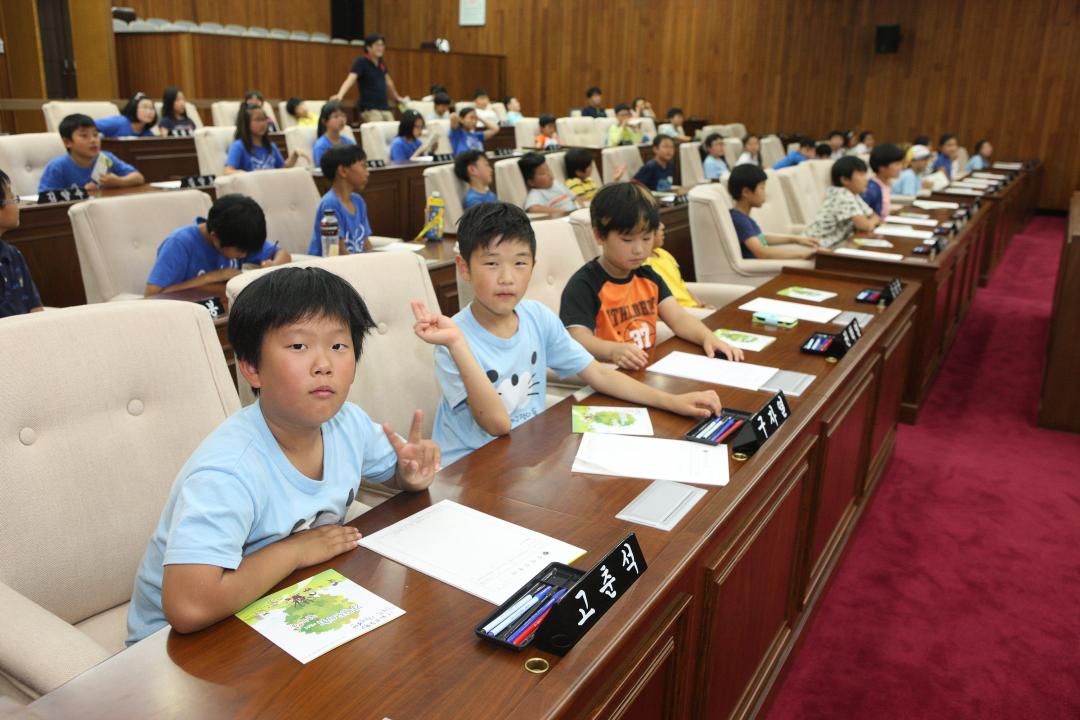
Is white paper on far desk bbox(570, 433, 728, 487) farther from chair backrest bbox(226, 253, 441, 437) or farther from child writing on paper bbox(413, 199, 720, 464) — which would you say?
chair backrest bbox(226, 253, 441, 437)

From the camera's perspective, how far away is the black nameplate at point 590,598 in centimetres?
96

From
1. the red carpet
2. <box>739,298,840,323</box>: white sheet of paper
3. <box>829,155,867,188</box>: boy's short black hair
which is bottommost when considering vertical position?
the red carpet

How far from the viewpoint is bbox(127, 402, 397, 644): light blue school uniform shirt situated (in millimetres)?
1020

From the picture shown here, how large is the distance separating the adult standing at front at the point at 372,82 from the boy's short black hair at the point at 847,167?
5.25 meters

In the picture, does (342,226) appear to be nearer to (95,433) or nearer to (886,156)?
(95,433)

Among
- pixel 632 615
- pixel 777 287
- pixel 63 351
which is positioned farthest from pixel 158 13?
pixel 632 615

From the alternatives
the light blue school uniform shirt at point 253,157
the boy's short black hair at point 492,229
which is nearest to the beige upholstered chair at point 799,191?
the light blue school uniform shirt at point 253,157

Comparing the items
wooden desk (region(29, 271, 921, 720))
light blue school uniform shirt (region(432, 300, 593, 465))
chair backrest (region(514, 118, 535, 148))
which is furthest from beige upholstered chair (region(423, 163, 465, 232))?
chair backrest (region(514, 118, 535, 148))

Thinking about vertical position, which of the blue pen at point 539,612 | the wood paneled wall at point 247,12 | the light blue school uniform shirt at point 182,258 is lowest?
the blue pen at point 539,612

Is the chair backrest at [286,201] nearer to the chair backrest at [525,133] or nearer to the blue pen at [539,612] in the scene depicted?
the blue pen at [539,612]

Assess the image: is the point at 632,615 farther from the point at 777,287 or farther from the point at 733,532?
the point at 777,287

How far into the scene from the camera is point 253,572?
1039 mm

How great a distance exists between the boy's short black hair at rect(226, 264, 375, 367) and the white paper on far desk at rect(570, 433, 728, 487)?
1.81 ft

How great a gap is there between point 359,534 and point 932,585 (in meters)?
1.93
